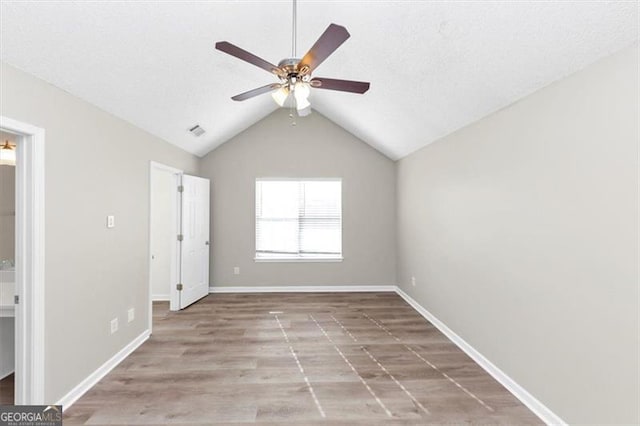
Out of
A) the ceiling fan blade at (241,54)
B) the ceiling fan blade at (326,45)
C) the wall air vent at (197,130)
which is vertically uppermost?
the wall air vent at (197,130)

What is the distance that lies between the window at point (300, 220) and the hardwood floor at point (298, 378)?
163 cm

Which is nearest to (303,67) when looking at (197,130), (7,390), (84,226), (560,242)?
(560,242)

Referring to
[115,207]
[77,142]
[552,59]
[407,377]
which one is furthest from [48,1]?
[407,377]

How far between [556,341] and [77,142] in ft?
12.4

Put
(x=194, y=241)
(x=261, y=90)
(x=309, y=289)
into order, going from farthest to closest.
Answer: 1. (x=309, y=289)
2. (x=194, y=241)
3. (x=261, y=90)

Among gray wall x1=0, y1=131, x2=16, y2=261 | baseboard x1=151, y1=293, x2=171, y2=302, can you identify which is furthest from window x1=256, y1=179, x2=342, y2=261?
gray wall x1=0, y1=131, x2=16, y2=261

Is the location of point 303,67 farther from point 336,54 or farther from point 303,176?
point 303,176

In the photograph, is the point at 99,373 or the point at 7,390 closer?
the point at 7,390

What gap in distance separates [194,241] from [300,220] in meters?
1.81

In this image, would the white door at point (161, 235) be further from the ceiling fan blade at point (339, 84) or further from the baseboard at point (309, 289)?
the ceiling fan blade at point (339, 84)

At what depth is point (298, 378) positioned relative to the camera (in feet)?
8.98

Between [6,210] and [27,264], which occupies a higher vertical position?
[6,210]

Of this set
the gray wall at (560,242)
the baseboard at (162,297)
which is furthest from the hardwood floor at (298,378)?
the baseboard at (162,297)

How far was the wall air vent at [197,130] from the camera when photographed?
419 cm
